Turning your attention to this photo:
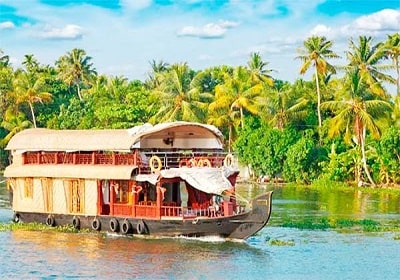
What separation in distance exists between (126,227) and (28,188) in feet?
11.9

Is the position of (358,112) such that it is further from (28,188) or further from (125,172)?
(125,172)

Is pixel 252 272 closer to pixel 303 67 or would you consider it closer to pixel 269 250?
pixel 269 250

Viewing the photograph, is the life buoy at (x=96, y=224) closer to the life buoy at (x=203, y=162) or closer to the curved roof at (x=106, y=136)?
the curved roof at (x=106, y=136)

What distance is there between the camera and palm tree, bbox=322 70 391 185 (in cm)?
3272

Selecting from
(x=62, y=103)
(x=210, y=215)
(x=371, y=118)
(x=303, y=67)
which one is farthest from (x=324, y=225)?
(x=62, y=103)

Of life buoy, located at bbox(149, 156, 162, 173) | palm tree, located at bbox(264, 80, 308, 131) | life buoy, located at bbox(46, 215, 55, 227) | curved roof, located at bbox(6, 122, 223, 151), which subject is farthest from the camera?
palm tree, located at bbox(264, 80, 308, 131)

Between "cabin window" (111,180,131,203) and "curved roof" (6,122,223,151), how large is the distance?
0.89 meters

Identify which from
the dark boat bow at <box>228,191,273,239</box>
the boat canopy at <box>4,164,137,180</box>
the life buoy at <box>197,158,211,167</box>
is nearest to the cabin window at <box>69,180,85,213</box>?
the boat canopy at <box>4,164,137,180</box>

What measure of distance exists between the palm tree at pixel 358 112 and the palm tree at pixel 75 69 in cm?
2039

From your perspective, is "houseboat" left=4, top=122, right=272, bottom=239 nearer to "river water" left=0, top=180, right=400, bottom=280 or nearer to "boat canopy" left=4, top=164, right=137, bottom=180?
"boat canopy" left=4, top=164, right=137, bottom=180

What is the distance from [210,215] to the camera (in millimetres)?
18703

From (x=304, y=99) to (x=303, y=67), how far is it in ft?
5.66

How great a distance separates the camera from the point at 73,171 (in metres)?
20.2

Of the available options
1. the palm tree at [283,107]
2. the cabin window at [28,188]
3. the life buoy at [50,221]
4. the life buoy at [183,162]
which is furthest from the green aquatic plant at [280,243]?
the palm tree at [283,107]
